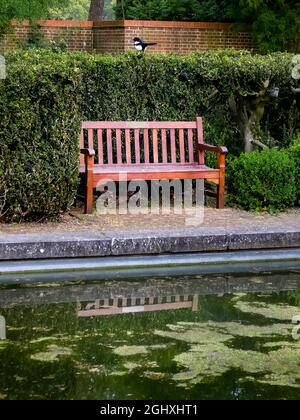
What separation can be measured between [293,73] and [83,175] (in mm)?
3138

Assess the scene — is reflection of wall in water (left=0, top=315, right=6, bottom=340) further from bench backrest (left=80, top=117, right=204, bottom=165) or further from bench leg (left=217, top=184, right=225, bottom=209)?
bench leg (left=217, top=184, right=225, bottom=209)

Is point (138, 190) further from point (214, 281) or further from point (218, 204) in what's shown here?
point (214, 281)

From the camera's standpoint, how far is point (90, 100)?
10617 millimetres

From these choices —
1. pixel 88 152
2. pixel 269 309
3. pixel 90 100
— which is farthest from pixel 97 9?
pixel 269 309

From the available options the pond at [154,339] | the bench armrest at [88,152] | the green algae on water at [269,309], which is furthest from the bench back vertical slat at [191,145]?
the green algae on water at [269,309]

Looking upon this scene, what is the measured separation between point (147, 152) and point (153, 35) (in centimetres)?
969

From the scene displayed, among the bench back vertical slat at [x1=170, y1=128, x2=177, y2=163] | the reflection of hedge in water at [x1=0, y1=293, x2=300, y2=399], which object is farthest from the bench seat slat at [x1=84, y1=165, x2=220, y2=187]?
the reflection of hedge in water at [x1=0, y1=293, x2=300, y2=399]

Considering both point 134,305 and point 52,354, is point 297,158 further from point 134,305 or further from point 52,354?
point 52,354

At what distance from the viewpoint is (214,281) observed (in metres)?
7.88

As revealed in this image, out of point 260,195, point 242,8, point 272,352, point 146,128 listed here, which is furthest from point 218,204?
point 242,8

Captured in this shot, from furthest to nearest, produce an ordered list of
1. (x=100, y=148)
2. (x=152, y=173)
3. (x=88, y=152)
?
(x=100, y=148), (x=152, y=173), (x=88, y=152)

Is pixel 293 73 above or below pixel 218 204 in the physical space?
above

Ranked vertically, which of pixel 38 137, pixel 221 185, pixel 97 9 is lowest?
pixel 221 185

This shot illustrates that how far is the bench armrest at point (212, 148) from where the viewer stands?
33.6ft
